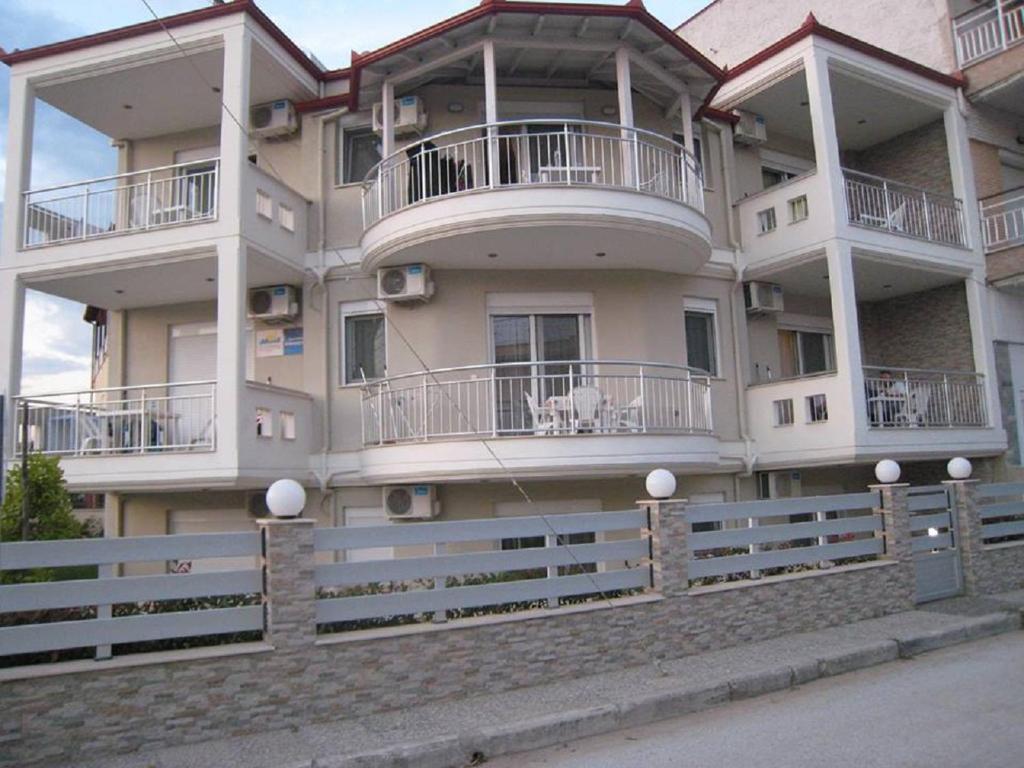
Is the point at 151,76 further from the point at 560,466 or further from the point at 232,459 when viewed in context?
the point at 560,466

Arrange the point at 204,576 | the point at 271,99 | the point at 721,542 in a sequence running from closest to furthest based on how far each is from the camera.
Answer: the point at 204,576 → the point at 721,542 → the point at 271,99

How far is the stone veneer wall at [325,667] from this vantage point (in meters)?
5.66

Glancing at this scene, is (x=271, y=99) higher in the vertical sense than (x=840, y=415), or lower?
higher

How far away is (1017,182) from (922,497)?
9457mm

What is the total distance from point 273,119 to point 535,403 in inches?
257

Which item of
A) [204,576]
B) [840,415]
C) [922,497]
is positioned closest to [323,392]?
[204,576]

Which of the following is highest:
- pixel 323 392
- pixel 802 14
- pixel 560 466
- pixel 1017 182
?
pixel 802 14

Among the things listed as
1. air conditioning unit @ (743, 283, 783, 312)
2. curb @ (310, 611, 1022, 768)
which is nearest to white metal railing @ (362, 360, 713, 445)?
air conditioning unit @ (743, 283, 783, 312)

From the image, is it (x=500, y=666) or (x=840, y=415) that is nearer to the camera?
(x=500, y=666)

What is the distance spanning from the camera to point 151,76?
40.2 ft

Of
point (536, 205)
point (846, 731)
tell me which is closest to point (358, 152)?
point (536, 205)

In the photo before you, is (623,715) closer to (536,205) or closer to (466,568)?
(466,568)

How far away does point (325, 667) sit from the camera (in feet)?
21.3

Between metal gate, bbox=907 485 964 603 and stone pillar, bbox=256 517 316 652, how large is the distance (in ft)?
26.4
